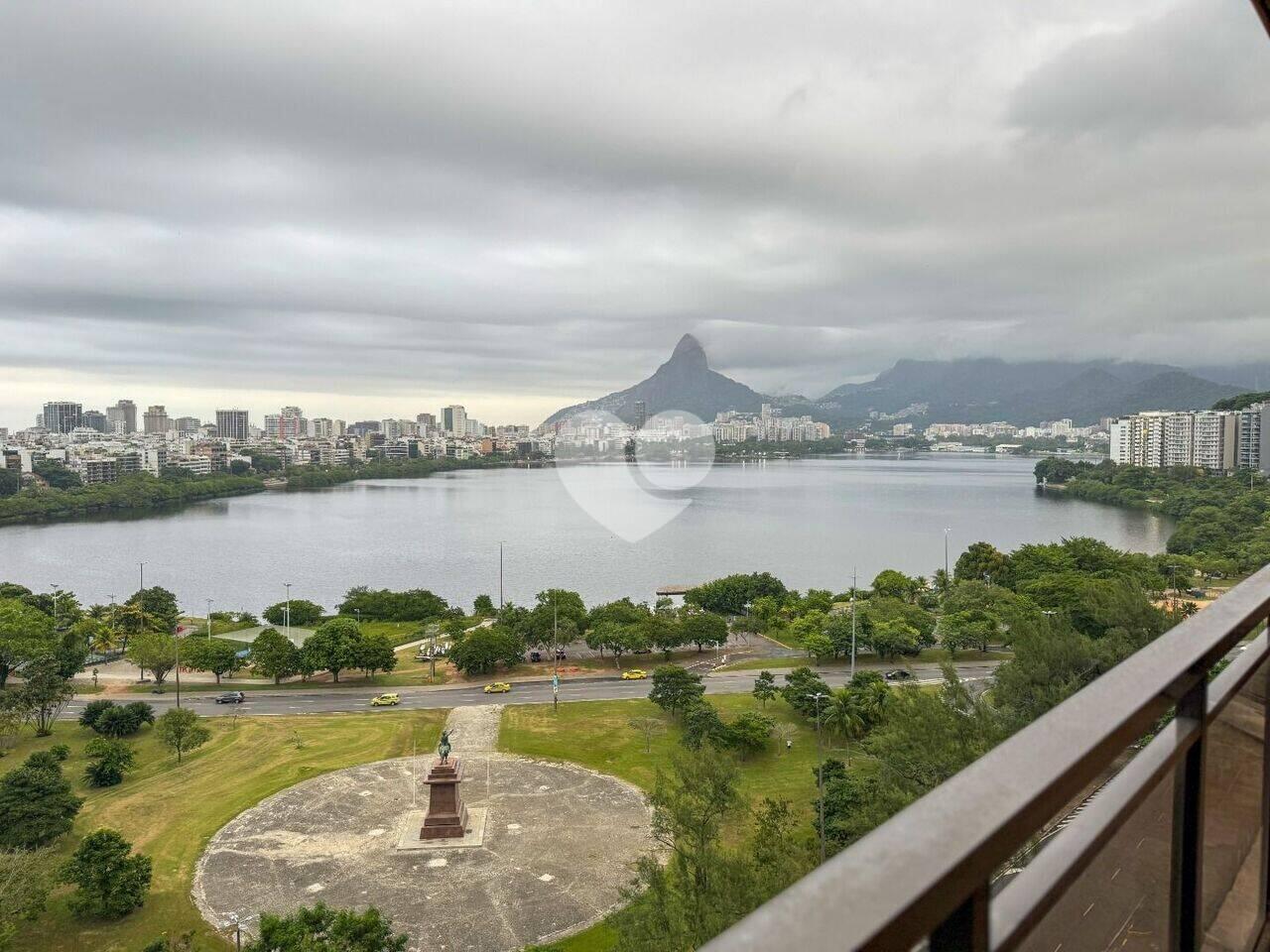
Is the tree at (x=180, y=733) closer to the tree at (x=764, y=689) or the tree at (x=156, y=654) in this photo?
the tree at (x=156, y=654)

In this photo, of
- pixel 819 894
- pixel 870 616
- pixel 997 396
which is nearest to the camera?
pixel 819 894

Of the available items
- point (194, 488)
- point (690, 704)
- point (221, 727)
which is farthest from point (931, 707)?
point (194, 488)

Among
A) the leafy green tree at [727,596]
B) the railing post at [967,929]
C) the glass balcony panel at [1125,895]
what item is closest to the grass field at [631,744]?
the leafy green tree at [727,596]

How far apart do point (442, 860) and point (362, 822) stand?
1.05 metres

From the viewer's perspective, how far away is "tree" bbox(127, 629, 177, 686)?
37.7 feet

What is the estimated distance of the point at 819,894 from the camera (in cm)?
22

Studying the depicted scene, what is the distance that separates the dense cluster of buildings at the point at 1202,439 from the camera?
31047 millimetres

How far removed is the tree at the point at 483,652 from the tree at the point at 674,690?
2851 mm

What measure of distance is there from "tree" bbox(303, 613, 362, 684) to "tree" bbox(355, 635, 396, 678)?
0.07 m

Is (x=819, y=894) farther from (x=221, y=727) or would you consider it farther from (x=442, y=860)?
(x=221, y=727)

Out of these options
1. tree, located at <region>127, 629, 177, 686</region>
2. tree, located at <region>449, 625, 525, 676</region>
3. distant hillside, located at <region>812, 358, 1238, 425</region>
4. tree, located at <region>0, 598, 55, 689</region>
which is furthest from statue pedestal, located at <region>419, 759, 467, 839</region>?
distant hillside, located at <region>812, 358, 1238, 425</region>

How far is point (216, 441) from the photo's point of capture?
2051 inches

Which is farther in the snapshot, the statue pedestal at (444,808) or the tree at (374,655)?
the tree at (374,655)

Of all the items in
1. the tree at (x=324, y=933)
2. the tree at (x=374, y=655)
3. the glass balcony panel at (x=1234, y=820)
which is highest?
the glass balcony panel at (x=1234, y=820)
